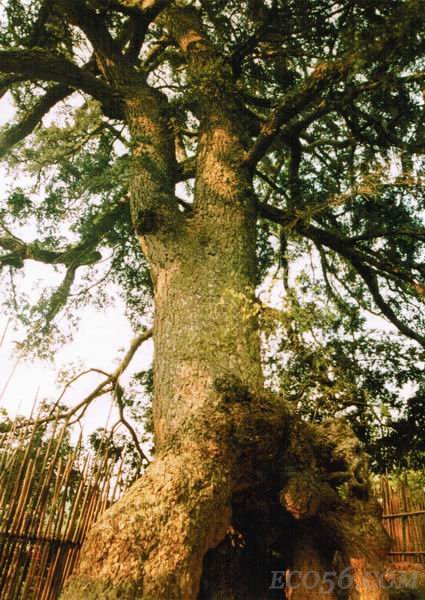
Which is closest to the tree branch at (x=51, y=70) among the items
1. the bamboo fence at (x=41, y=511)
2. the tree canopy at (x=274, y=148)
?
the tree canopy at (x=274, y=148)

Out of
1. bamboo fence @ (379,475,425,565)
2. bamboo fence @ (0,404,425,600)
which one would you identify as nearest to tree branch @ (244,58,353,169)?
bamboo fence @ (0,404,425,600)

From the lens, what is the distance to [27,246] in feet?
22.9

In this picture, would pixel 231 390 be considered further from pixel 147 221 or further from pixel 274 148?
pixel 274 148

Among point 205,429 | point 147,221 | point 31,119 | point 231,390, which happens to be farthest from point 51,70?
point 205,429

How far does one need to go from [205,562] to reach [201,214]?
3.28 metres

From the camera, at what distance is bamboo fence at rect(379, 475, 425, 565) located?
252 inches

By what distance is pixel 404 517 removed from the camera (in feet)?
21.9

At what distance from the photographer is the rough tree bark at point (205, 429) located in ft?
8.08

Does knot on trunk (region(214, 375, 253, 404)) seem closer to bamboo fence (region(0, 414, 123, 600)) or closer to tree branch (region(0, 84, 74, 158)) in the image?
bamboo fence (region(0, 414, 123, 600))

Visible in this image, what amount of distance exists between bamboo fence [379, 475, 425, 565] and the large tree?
1.62 m

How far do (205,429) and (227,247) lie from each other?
2078 millimetres

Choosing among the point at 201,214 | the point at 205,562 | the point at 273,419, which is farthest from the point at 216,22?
the point at 205,562

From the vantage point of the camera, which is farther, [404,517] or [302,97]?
[404,517]

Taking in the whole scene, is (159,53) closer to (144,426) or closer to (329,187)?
(329,187)
